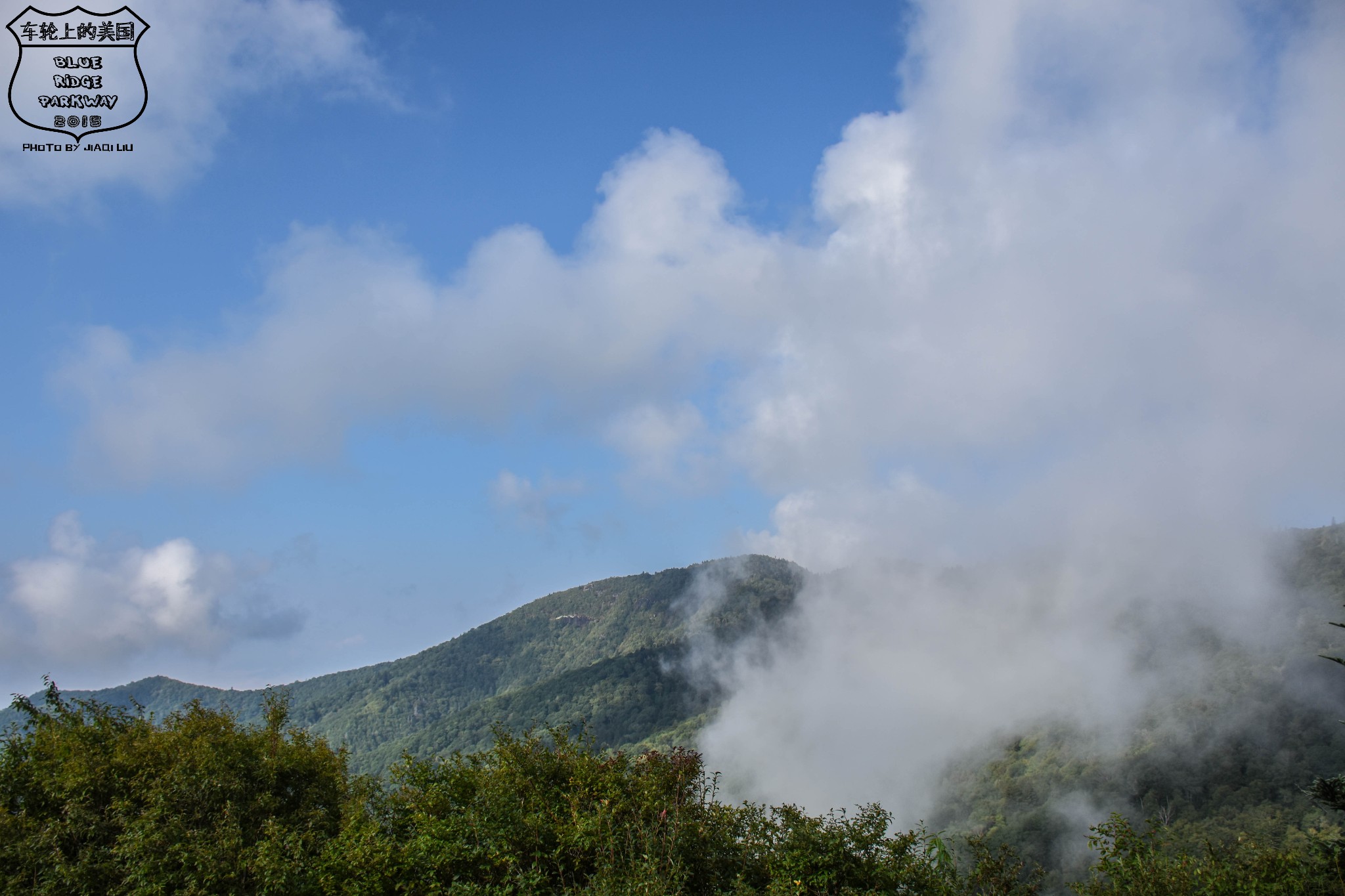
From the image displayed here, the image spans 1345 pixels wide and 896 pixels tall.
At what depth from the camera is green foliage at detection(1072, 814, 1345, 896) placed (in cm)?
1472

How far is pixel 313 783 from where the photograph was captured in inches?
969

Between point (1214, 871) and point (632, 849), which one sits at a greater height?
point (632, 849)

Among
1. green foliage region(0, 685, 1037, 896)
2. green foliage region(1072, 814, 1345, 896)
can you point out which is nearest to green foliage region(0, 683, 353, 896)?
green foliage region(0, 685, 1037, 896)

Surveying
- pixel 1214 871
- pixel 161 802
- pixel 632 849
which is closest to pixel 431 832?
pixel 632 849

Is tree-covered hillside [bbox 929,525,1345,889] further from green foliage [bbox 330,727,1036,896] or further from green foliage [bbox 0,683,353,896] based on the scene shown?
green foliage [bbox 0,683,353,896]

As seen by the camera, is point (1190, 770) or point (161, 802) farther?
point (1190, 770)

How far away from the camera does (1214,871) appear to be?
15219 mm

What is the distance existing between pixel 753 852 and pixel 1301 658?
781ft

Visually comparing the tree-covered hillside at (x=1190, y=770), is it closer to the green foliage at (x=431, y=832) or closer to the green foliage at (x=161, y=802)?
the green foliage at (x=431, y=832)

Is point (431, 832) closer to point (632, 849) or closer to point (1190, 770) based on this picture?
point (632, 849)

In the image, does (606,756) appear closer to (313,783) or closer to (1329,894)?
(313,783)

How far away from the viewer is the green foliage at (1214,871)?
48.3 feet

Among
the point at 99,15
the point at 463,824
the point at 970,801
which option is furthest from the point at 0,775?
the point at 970,801

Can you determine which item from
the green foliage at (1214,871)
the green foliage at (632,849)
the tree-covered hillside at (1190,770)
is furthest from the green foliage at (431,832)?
the tree-covered hillside at (1190,770)
